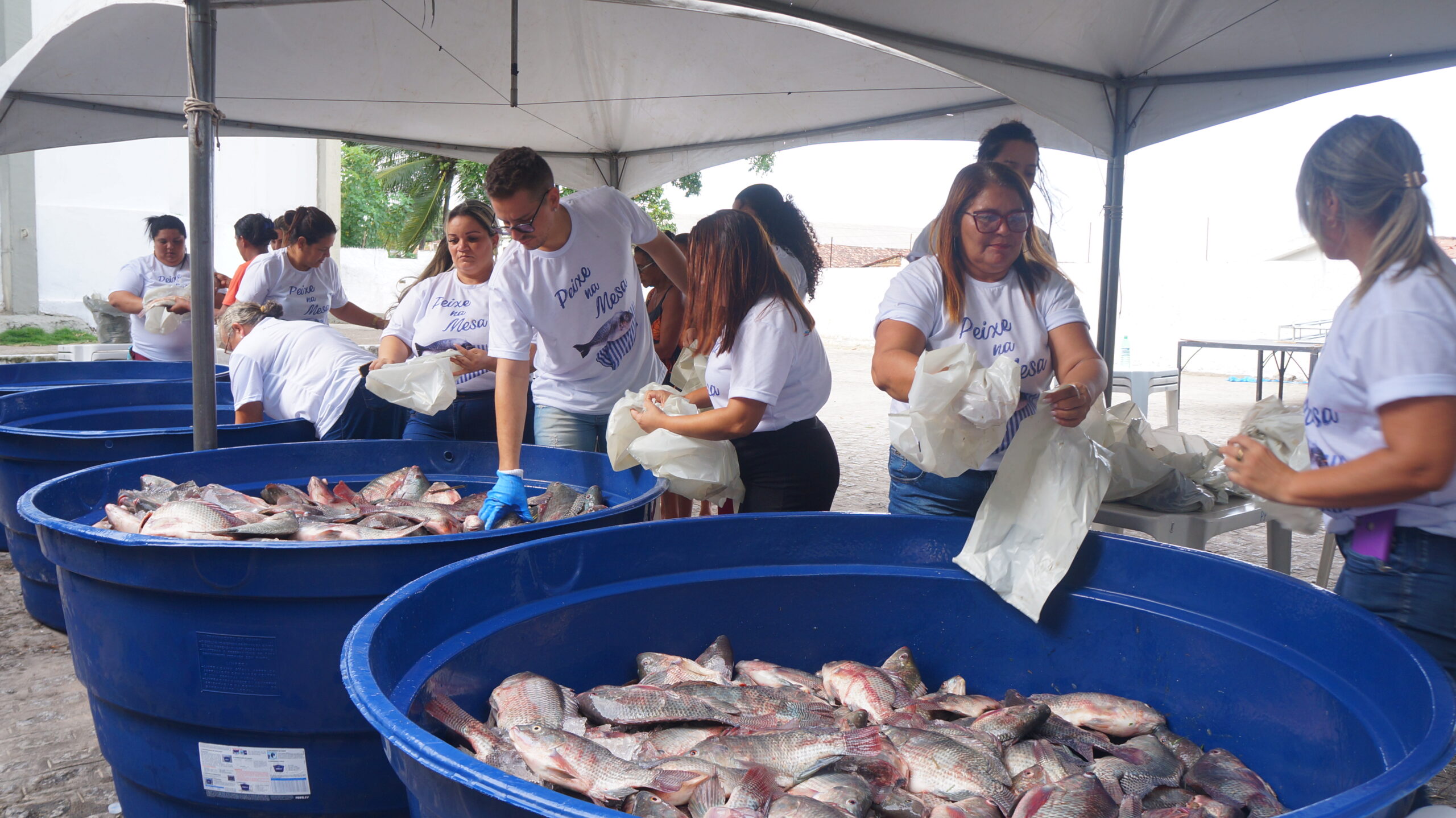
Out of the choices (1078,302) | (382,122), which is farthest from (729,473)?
(382,122)

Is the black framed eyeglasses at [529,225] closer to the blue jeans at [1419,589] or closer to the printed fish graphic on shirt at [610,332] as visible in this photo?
the printed fish graphic on shirt at [610,332]

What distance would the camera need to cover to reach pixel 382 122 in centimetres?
650

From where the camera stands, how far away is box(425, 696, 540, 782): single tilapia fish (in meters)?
1.52

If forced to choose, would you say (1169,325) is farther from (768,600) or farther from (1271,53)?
(768,600)

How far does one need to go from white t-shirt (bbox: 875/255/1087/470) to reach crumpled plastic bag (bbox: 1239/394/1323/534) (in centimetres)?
52

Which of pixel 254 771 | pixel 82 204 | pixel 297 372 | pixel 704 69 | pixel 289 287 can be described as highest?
pixel 82 204

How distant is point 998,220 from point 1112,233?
3095mm

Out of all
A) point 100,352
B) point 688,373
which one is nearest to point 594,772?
point 688,373

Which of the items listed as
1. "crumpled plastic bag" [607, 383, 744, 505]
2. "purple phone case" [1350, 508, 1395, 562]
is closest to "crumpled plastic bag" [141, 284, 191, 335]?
"crumpled plastic bag" [607, 383, 744, 505]

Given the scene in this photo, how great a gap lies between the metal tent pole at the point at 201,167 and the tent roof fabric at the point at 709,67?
27 cm

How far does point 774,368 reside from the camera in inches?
102

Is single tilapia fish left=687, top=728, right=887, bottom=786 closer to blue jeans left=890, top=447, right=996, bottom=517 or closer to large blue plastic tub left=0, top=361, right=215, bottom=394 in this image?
blue jeans left=890, top=447, right=996, bottom=517

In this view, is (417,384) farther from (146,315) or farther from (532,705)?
(146,315)

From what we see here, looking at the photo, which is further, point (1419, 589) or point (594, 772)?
point (1419, 589)
